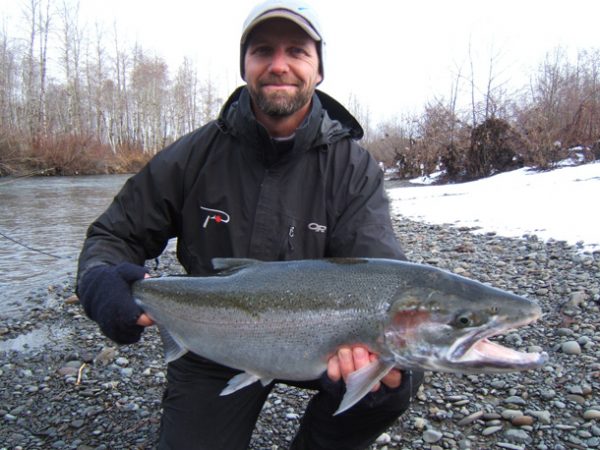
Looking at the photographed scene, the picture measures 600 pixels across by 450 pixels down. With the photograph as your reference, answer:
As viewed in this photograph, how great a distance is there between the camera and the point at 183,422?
253 centimetres

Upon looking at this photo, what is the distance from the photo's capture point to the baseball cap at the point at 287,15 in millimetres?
2688

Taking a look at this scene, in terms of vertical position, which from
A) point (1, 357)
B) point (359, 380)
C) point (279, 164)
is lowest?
point (1, 357)

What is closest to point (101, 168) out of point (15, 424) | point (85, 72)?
point (85, 72)

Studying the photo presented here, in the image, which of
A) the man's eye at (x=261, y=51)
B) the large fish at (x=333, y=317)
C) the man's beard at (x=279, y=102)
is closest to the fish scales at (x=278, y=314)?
the large fish at (x=333, y=317)

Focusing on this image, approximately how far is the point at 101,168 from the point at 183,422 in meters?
32.6

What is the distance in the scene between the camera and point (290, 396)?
11.6 ft

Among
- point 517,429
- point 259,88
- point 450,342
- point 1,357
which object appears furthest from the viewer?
point 1,357

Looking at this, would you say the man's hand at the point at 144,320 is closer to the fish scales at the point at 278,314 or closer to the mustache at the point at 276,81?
the fish scales at the point at 278,314

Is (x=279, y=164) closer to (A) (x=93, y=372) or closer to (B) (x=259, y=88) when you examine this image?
(B) (x=259, y=88)

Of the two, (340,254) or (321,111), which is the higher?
(321,111)

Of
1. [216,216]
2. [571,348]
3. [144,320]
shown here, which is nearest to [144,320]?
[144,320]

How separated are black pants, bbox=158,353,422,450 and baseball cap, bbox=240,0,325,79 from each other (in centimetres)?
190

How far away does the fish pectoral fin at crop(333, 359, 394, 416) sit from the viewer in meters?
2.02

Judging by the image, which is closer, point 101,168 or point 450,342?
point 450,342
